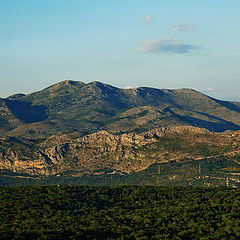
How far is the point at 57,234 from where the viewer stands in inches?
3152

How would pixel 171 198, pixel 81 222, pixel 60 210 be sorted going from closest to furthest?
1. pixel 81 222
2. pixel 60 210
3. pixel 171 198

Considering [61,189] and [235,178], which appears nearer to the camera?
[61,189]

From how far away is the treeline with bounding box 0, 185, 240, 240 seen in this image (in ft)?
274

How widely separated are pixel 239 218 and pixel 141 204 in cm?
2364

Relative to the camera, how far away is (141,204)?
11294cm

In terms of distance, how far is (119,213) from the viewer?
4013 inches

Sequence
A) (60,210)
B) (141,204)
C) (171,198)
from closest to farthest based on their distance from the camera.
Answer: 1. (60,210)
2. (141,204)
3. (171,198)

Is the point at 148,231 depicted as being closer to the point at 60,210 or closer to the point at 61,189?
the point at 60,210

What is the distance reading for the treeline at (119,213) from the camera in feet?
274

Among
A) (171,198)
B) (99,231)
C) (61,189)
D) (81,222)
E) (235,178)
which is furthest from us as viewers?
(235,178)

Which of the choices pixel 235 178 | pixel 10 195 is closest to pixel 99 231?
pixel 10 195

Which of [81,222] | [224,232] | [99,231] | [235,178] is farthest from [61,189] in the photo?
[235,178]

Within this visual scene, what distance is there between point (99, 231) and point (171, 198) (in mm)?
38846

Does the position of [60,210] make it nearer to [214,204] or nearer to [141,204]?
[141,204]
